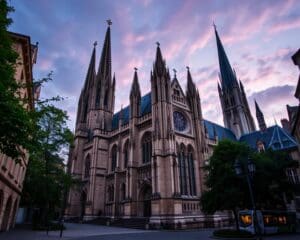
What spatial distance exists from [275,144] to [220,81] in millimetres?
38493

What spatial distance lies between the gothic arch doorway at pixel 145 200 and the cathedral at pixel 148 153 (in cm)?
14

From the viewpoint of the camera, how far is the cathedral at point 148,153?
30609 mm

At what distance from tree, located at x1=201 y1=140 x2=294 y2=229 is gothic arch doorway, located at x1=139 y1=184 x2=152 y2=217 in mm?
12774

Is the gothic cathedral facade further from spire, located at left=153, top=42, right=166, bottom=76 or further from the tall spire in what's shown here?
the tall spire

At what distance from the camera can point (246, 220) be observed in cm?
2212

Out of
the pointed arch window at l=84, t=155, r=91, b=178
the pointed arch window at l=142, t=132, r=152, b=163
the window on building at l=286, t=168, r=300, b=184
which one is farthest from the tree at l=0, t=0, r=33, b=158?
the window on building at l=286, t=168, r=300, b=184

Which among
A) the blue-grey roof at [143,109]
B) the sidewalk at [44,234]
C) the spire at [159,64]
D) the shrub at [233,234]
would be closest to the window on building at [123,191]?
the blue-grey roof at [143,109]

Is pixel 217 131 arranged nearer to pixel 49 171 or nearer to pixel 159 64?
pixel 159 64

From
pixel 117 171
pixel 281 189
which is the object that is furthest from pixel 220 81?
pixel 281 189

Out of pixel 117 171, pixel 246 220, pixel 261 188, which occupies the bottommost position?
pixel 246 220

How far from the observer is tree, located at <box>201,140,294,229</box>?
20.0m

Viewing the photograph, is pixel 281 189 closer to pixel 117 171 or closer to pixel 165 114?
pixel 165 114

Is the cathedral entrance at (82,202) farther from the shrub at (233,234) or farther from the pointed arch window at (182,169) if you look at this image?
the shrub at (233,234)

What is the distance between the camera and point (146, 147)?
3709cm
